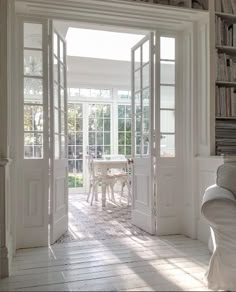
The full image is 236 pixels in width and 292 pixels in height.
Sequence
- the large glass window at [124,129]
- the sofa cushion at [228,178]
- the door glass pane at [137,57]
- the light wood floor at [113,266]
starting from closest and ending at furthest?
the light wood floor at [113,266] < the sofa cushion at [228,178] < the door glass pane at [137,57] < the large glass window at [124,129]

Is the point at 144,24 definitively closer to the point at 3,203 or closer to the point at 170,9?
the point at 170,9

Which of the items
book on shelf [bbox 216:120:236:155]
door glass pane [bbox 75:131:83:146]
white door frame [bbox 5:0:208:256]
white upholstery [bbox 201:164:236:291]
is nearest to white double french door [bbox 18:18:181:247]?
white door frame [bbox 5:0:208:256]

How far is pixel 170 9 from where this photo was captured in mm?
3359

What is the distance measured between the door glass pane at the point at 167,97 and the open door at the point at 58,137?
117cm

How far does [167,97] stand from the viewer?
12.6 ft

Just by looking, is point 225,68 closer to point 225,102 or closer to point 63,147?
point 225,102

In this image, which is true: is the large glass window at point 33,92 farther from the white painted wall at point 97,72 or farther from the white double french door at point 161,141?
the white painted wall at point 97,72

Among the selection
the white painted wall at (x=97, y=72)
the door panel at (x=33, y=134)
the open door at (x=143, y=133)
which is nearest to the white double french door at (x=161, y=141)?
the open door at (x=143, y=133)

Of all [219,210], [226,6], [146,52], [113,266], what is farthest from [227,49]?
[113,266]

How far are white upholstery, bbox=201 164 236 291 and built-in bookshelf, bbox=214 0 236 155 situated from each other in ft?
4.31

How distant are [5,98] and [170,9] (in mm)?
1925

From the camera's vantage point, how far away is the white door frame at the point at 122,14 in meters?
3.21

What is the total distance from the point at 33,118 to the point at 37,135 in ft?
0.60

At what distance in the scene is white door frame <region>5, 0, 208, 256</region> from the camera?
3.21 metres
